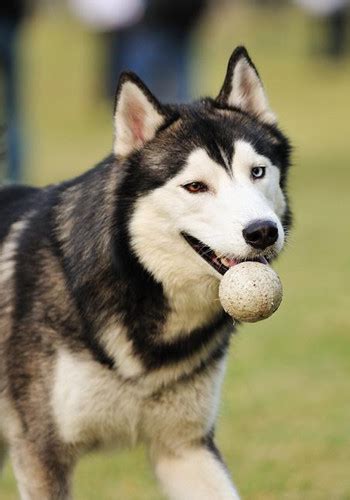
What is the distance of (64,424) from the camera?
15.0 ft

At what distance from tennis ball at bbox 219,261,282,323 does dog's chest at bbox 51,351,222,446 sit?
463mm

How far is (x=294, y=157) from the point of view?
4.94 metres

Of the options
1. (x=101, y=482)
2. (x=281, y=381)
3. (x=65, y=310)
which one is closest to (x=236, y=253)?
(x=65, y=310)

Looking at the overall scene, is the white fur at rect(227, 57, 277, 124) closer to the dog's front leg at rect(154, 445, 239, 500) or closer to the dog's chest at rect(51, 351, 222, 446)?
the dog's chest at rect(51, 351, 222, 446)

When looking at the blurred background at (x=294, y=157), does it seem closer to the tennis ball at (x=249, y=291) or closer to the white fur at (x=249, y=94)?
the white fur at (x=249, y=94)

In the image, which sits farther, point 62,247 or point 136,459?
point 136,459

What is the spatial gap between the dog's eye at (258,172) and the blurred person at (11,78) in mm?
9281

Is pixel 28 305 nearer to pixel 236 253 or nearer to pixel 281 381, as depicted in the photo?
pixel 236 253

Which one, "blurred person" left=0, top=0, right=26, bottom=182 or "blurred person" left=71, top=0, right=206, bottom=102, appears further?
"blurred person" left=71, top=0, right=206, bottom=102

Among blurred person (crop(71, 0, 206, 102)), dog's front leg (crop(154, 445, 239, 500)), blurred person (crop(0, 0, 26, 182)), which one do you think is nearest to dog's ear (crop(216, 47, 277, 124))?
dog's front leg (crop(154, 445, 239, 500))

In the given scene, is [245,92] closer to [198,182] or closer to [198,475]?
[198,182]

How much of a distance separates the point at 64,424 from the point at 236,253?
91cm

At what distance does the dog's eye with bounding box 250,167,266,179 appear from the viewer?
4436mm

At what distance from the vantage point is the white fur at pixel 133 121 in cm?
455
